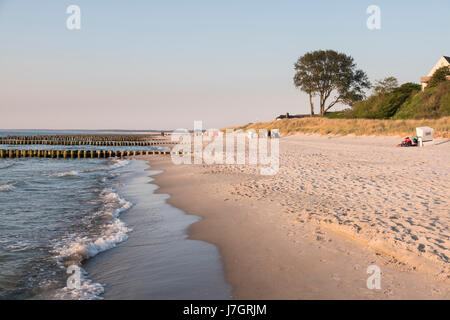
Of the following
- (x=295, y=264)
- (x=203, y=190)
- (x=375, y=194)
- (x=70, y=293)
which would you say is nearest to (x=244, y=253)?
(x=295, y=264)

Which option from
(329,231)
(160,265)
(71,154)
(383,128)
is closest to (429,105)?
(383,128)

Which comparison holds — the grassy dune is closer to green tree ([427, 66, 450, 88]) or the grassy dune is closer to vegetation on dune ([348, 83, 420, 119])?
vegetation on dune ([348, 83, 420, 119])

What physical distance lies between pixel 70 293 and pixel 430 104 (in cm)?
4245

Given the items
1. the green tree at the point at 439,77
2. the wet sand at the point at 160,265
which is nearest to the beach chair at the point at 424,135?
the wet sand at the point at 160,265

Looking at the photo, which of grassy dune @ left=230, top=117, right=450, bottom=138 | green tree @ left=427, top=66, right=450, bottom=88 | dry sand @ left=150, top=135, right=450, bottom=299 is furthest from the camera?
green tree @ left=427, top=66, right=450, bottom=88

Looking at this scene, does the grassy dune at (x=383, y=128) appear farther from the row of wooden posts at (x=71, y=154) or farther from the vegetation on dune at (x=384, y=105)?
the row of wooden posts at (x=71, y=154)

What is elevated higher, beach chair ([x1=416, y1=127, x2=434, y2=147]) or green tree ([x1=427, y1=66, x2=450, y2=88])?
green tree ([x1=427, y1=66, x2=450, y2=88])

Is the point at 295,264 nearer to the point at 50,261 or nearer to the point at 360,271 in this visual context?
the point at 360,271

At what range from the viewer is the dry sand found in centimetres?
443

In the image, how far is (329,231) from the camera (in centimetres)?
646

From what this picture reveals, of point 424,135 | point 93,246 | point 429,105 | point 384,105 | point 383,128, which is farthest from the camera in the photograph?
point 384,105

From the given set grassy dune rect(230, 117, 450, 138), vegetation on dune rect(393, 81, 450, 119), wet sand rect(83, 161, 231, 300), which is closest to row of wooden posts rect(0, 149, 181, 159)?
grassy dune rect(230, 117, 450, 138)

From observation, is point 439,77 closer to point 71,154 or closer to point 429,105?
point 429,105

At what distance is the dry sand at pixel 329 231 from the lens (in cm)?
443
